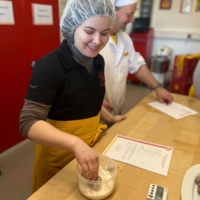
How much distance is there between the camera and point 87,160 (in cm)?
61

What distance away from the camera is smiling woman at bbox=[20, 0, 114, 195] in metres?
0.65

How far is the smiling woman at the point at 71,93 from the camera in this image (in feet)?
2.14

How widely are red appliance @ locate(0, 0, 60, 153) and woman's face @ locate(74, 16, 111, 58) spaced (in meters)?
1.16

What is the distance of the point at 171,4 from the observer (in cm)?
369

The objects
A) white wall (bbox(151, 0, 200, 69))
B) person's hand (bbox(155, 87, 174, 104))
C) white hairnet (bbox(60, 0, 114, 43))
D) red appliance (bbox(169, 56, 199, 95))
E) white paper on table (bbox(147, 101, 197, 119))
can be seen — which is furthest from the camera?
white wall (bbox(151, 0, 200, 69))

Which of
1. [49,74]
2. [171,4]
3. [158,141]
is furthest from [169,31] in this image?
[49,74]

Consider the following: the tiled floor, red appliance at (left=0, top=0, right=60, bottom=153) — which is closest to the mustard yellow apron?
the tiled floor

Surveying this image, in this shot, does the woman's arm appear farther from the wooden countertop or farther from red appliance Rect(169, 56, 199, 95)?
red appliance Rect(169, 56, 199, 95)

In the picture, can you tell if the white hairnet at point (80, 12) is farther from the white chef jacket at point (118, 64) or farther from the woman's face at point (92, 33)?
the white chef jacket at point (118, 64)

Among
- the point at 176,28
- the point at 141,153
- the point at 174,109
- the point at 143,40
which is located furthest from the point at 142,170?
the point at 176,28

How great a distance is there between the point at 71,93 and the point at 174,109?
2.54 feet

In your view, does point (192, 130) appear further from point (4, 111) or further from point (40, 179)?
point (4, 111)

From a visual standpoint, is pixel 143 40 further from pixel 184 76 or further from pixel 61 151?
pixel 61 151

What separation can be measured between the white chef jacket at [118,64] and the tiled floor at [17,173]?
3.03ft
